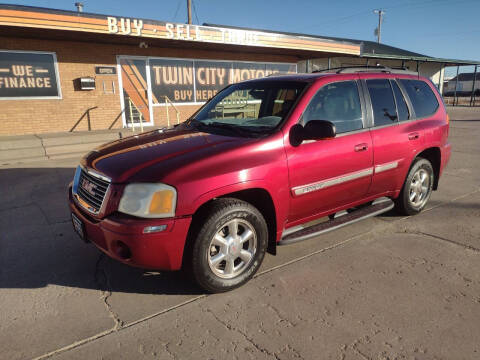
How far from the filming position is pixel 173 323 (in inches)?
102

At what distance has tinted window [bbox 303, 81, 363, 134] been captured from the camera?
339cm

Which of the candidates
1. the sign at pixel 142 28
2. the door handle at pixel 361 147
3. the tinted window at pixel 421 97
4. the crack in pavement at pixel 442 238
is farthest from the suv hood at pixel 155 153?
the sign at pixel 142 28

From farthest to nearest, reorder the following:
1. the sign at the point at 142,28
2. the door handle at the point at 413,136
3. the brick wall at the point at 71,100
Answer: the brick wall at the point at 71,100 → the sign at the point at 142,28 → the door handle at the point at 413,136

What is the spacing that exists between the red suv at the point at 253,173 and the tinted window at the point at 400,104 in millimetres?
17

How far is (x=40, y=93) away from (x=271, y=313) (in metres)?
10.7

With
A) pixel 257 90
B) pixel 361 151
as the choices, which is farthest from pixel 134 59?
pixel 361 151

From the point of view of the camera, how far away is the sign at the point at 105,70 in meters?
11.3

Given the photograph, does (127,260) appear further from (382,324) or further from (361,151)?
(361,151)

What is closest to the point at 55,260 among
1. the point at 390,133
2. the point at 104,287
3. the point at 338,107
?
the point at 104,287

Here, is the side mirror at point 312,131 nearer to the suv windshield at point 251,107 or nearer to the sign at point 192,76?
the suv windshield at point 251,107

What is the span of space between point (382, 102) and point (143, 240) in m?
3.04

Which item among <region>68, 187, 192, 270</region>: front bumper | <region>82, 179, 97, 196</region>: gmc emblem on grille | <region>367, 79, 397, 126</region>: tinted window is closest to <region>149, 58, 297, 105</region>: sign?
<region>367, 79, 397, 126</region>: tinted window

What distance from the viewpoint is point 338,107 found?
360 centimetres

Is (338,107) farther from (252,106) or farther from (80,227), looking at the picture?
(80,227)
